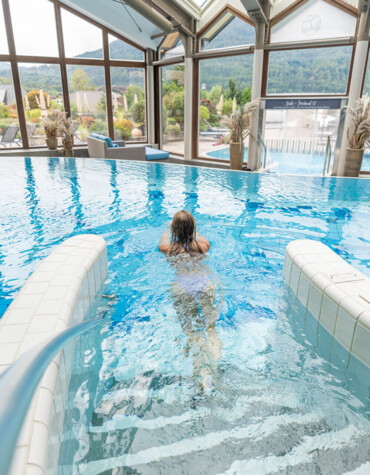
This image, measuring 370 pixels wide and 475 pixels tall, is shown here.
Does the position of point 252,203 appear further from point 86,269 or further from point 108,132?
point 108,132

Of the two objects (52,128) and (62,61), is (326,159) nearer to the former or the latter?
(52,128)

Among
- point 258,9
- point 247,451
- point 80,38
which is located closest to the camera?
point 247,451

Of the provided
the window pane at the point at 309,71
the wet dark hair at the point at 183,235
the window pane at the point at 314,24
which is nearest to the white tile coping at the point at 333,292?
the wet dark hair at the point at 183,235

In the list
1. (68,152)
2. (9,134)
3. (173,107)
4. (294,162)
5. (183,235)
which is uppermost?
(173,107)

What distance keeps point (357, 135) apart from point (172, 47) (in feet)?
23.0

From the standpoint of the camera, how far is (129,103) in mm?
Answer: 13742

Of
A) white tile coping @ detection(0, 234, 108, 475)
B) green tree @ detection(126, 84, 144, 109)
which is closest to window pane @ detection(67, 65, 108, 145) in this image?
green tree @ detection(126, 84, 144, 109)

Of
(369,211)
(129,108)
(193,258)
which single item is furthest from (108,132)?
(193,258)

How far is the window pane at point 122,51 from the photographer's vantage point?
12.8 m

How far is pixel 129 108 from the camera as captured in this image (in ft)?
45.2

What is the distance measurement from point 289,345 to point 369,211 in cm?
418

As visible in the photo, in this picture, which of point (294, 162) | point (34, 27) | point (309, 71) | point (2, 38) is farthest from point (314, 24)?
point (2, 38)

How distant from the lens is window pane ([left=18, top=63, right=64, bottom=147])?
39.2 feet

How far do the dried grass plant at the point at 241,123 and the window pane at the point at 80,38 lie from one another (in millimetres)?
5834
